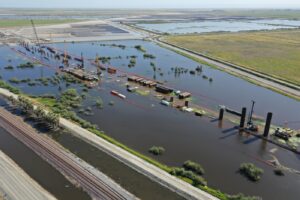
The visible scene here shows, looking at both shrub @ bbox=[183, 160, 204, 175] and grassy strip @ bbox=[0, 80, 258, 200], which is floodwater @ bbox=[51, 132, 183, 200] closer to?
grassy strip @ bbox=[0, 80, 258, 200]

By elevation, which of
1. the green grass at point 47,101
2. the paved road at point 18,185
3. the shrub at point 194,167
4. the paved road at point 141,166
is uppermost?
the paved road at point 18,185

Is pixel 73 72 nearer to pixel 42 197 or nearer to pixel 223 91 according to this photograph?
pixel 223 91

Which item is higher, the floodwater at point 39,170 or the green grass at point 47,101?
the floodwater at point 39,170

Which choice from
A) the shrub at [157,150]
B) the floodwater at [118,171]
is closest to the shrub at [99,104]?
the floodwater at [118,171]

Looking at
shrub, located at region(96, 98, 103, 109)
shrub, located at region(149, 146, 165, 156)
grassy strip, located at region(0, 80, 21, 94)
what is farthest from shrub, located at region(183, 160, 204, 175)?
grassy strip, located at region(0, 80, 21, 94)

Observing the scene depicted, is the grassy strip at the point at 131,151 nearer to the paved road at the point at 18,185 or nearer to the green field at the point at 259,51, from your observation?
the paved road at the point at 18,185

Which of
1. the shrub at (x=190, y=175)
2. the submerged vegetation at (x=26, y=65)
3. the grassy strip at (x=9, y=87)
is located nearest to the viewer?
the shrub at (x=190, y=175)

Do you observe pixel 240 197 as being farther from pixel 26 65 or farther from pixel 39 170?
pixel 26 65

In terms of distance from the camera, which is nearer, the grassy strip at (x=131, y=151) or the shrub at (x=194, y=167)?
the shrub at (x=194, y=167)
